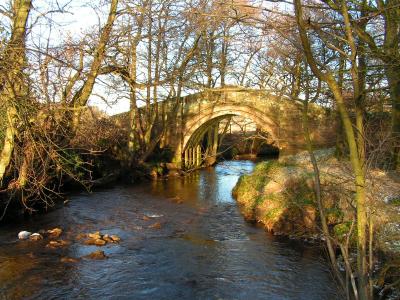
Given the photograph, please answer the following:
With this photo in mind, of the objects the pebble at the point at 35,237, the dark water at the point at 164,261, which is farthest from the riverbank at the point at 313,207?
the pebble at the point at 35,237

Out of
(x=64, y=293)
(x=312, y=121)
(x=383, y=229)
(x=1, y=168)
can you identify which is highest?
(x=312, y=121)

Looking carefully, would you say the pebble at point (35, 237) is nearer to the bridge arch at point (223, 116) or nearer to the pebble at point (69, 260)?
the pebble at point (69, 260)

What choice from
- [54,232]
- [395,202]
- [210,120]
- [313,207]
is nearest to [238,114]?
[210,120]

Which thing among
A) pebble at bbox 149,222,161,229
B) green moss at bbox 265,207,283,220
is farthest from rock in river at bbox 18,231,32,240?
green moss at bbox 265,207,283,220

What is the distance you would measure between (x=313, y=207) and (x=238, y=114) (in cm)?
1141

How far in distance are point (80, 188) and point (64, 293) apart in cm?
995

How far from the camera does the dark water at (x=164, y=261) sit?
742 centimetres

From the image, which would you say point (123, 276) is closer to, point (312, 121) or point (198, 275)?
point (198, 275)

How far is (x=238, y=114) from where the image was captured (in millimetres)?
22234

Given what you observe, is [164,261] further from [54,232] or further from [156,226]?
[54,232]

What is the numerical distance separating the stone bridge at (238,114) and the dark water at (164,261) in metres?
6.44

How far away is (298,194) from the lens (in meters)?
12.5

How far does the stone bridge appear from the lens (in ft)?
63.6

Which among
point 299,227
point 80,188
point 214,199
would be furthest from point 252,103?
point 299,227
